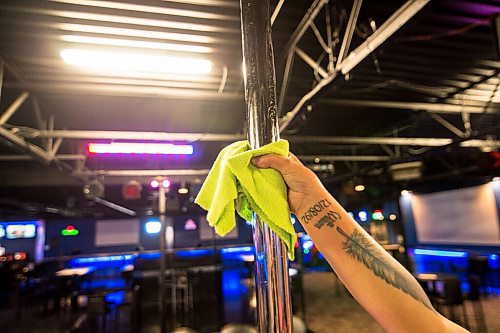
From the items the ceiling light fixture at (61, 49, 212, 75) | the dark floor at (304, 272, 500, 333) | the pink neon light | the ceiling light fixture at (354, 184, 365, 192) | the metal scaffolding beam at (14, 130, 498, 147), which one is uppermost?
the ceiling light fixture at (61, 49, 212, 75)

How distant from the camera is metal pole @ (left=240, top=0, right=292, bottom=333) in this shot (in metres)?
0.55

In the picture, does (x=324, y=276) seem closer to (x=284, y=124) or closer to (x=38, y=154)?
(x=284, y=124)

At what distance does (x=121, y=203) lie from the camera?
12.8 meters

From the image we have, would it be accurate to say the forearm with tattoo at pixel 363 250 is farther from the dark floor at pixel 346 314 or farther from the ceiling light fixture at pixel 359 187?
the ceiling light fixture at pixel 359 187

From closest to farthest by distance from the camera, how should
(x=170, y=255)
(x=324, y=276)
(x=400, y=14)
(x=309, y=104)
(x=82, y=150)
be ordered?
(x=400, y=14) < (x=309, y=104) < (x=82, y=150) < (x=170, y=255) < (x=324, y=276)

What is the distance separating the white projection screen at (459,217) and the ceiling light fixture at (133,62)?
329 inches

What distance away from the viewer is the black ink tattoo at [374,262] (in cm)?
66

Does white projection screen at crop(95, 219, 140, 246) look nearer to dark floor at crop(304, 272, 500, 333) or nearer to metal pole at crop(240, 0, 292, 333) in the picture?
dark floor at crop(304, 272, 500, 333)

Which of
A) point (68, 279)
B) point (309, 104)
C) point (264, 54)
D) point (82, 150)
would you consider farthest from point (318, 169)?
point (264, 54)

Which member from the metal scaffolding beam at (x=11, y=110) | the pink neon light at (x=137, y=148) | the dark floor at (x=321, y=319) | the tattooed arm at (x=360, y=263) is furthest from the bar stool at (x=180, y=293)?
the tattooed arm at (x=360, y=263)

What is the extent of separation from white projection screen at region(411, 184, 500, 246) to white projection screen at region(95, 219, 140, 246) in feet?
35.1

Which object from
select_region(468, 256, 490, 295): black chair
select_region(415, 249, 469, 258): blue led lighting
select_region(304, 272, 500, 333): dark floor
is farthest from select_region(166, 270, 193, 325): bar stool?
select_region(415, 249, 469, 258): blue led lighting

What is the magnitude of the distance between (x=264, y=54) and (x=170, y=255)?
816 cm

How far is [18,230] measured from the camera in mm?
12945
